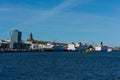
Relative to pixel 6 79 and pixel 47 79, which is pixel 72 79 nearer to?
pixel 47 79

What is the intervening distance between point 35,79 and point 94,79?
335 inches

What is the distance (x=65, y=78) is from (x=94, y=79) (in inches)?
166

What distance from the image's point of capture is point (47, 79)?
192 ft

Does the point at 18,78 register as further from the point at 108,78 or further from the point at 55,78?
the point at 108,78

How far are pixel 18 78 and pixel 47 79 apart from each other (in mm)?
4275

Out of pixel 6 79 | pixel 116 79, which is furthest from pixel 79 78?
pixel 6 79

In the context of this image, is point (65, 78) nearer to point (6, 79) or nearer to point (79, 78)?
point (79, 78)

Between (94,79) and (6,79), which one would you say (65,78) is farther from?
(6,79)

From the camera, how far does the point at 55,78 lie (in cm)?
5966

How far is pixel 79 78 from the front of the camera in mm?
60031

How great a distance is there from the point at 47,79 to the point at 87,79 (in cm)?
580

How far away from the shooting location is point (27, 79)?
190 feet

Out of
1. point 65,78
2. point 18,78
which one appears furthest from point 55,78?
point 18,78

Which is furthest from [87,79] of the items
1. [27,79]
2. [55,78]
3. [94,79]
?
[27,79]
